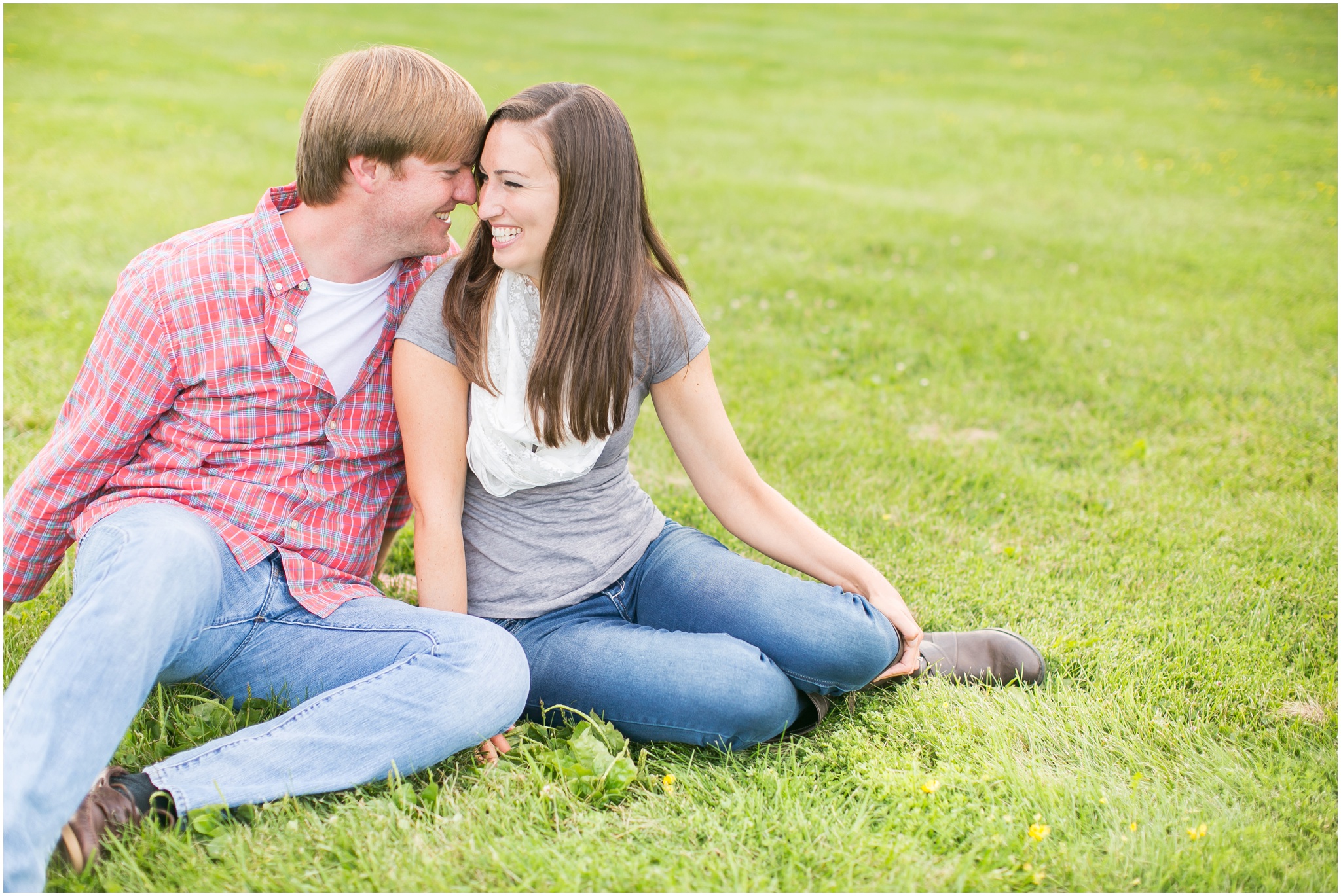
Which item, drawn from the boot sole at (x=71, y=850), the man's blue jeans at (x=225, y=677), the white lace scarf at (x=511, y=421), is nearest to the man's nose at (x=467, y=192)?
the white lace scarf at (x=511, y=421)

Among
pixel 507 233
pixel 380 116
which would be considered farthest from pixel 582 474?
pixel 380 116

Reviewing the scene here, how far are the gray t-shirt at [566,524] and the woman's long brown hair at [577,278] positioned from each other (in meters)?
0.09

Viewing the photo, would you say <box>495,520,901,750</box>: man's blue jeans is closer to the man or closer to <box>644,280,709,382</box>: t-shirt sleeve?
the man

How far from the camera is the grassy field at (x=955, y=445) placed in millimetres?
2148

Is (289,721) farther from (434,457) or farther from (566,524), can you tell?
(566,524)

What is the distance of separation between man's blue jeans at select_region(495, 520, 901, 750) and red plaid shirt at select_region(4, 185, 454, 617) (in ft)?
1.89

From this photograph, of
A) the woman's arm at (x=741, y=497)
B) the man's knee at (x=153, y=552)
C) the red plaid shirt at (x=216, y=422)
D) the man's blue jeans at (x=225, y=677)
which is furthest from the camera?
the woman's arm at (x=741, y=497)

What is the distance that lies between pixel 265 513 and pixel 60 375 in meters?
2.74

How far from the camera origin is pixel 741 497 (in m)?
2.82

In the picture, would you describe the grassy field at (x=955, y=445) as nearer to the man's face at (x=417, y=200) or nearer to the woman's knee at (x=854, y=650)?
the woman's knee at (x=854, y=650)

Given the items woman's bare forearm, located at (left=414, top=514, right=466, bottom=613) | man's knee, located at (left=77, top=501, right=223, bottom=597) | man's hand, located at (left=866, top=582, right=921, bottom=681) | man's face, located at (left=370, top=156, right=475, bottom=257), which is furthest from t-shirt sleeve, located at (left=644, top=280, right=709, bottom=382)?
man's knee, located at (left=77, top=501, right=223, bottom=597)

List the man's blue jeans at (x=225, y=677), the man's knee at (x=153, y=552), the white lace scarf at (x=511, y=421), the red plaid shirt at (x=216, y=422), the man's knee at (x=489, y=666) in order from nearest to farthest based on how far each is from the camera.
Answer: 1. the man's blue jeans at (x=225, y=677)
2. the man's knee at (x=153, y=552)
3. the man's knee at (x=489, y=666)
4. the red plaid shirt at (x=216, y=422)
5. the white lace scarf at (x=511, y=421)

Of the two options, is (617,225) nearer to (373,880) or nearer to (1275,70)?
(373,880)

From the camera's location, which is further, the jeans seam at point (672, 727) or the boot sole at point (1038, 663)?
the boot sole at point (1038, 663)
